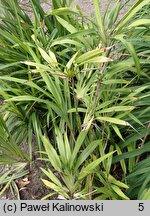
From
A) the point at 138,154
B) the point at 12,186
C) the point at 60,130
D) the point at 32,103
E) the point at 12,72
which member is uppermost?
the point at 12,72

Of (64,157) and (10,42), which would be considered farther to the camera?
(10,42)

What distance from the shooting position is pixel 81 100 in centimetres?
145

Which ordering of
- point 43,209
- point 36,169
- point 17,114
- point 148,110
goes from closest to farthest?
1. point 43,209
2. point 148,110
3. point 17,114
4. point 36,169

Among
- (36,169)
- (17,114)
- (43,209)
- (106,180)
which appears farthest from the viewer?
(36,169)

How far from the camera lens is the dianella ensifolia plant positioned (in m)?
1.37

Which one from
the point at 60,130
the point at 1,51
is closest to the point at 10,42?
the point at 1,51

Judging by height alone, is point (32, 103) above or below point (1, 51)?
below

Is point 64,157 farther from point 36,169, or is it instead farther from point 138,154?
→ point 36,169

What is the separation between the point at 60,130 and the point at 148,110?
458 mm

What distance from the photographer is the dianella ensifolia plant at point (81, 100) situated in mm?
1371

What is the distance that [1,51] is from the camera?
1.90 m

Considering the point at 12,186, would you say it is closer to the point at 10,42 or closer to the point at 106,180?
the point at 106,180

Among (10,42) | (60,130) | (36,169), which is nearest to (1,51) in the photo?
(10,42)

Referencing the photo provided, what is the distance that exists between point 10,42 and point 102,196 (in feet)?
3.50
